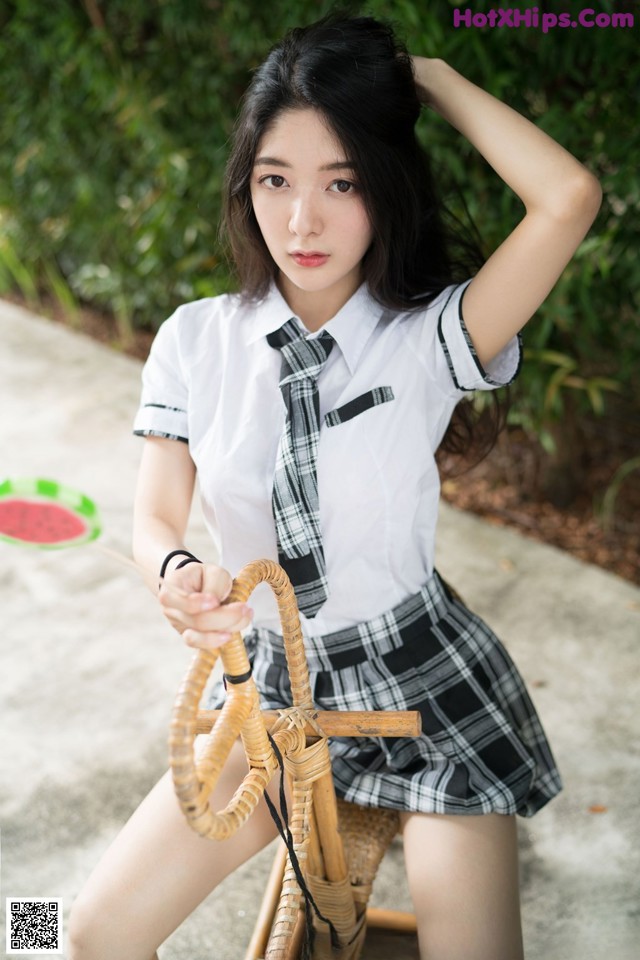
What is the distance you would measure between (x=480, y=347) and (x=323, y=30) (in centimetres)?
45

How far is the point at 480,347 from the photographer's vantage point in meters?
1.28

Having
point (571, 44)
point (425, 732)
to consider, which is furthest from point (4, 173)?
point (425, 732)

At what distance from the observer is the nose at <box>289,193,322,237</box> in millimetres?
1190

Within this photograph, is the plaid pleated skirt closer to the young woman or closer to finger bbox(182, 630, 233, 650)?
the young woman

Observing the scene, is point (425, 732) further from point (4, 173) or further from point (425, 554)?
point (4, 173)

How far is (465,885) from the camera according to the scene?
1189mm

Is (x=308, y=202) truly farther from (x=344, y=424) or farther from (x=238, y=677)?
(x=238, y=677)

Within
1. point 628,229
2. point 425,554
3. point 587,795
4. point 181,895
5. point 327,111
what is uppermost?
point 327,111

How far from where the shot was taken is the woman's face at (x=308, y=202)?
1180mm

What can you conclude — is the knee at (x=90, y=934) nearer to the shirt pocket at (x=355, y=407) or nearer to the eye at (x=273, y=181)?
the shirt pocket at (x=355, y=407)

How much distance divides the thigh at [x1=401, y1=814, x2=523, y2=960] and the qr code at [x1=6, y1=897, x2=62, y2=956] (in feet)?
2.32

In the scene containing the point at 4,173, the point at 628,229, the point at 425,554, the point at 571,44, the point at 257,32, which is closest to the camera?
the point at 425,554

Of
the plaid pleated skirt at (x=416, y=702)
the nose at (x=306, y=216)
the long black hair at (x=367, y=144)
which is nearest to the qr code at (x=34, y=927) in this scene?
the plaid pleated skirt at (x=416, y=702)

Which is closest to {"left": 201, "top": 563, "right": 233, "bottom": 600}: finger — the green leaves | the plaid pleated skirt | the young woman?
the young woman
